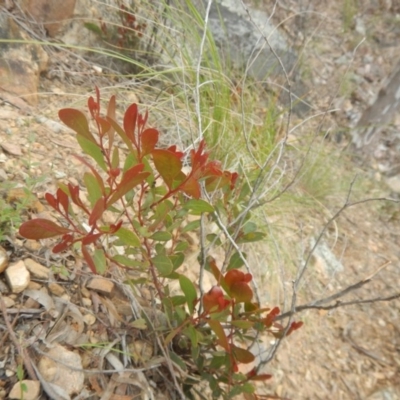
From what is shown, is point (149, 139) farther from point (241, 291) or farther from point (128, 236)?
point (241, 291)

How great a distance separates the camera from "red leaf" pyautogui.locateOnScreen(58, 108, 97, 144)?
0.52m

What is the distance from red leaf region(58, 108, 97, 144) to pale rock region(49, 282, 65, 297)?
1.23 feet

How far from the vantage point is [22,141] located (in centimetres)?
115

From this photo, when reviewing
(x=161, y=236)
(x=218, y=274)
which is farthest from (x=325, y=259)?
(x=161, y=236)

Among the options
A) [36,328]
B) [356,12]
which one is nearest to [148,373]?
[36,328]

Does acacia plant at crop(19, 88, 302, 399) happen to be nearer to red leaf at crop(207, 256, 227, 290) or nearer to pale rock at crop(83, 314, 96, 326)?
red leaf at crop(207, 256, 227, 290)

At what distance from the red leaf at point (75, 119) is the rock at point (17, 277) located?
35cm

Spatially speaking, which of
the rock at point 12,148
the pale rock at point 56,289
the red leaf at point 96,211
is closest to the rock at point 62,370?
the pale rock at point 56,289

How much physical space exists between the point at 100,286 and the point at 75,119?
45 cm

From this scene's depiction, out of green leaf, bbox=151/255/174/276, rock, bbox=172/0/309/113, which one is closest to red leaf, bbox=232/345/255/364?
green leaf, bbox=151/255/174/276

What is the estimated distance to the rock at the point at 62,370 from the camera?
691 mm

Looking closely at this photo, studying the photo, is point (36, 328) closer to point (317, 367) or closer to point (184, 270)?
point (184, 270)

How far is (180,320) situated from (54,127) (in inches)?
33.4

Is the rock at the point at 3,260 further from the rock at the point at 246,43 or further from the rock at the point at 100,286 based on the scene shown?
the rock at the point at 246,43
